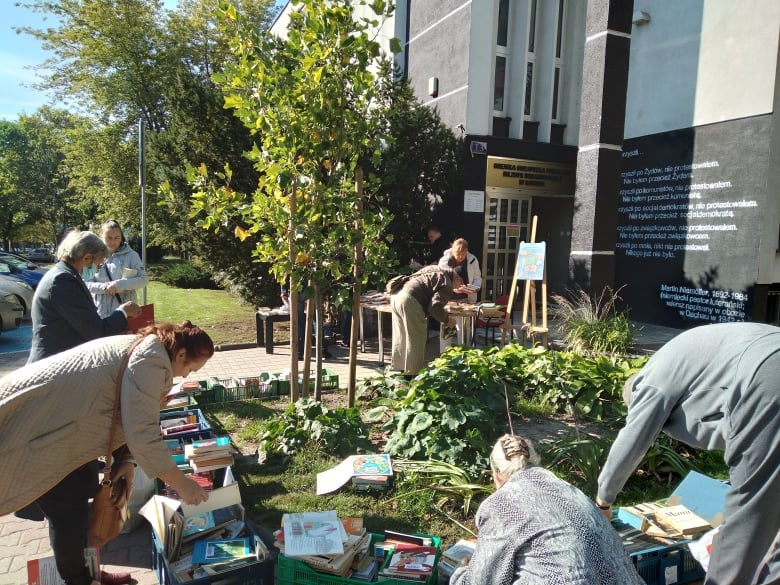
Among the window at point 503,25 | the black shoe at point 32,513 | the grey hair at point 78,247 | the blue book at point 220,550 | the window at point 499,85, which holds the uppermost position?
the window at point 503,25

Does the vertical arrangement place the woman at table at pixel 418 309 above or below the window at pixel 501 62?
below

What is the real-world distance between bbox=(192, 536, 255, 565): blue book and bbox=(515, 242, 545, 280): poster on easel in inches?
243

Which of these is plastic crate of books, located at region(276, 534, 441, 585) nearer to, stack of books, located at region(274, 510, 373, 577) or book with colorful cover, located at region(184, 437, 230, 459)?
stack of books, located at region(274, 510, 373, 577)

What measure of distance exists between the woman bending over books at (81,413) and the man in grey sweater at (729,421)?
79.1 inches

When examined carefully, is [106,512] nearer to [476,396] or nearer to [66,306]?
[66,306]

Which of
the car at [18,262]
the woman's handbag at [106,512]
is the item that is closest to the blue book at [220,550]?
the woman's handbag at [106,512]

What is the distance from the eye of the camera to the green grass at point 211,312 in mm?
10031

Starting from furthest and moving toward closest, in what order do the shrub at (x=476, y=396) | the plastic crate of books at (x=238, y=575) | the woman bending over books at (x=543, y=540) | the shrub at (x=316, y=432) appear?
the shrub at (x=316, y=432)
the shrub at (x=476, y=396)
the plastic crate of books at (x=238, y=575)
the woman bending over books at (x=543, y=540)

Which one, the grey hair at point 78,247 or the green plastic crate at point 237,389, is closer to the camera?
the grey hair at point 78,247

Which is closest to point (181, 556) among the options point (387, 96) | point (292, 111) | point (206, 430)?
point (206, 430)

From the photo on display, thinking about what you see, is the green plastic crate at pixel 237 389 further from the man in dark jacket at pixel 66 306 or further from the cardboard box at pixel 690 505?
the cardboard box at pixel 690 505

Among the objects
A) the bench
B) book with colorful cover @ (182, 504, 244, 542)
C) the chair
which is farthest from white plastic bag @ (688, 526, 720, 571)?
the bench

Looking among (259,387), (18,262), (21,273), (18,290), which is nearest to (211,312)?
(18,290)

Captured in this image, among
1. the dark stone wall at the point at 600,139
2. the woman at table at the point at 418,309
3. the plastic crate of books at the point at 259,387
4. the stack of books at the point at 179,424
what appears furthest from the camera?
the dark stone wall at the point at 600,139
